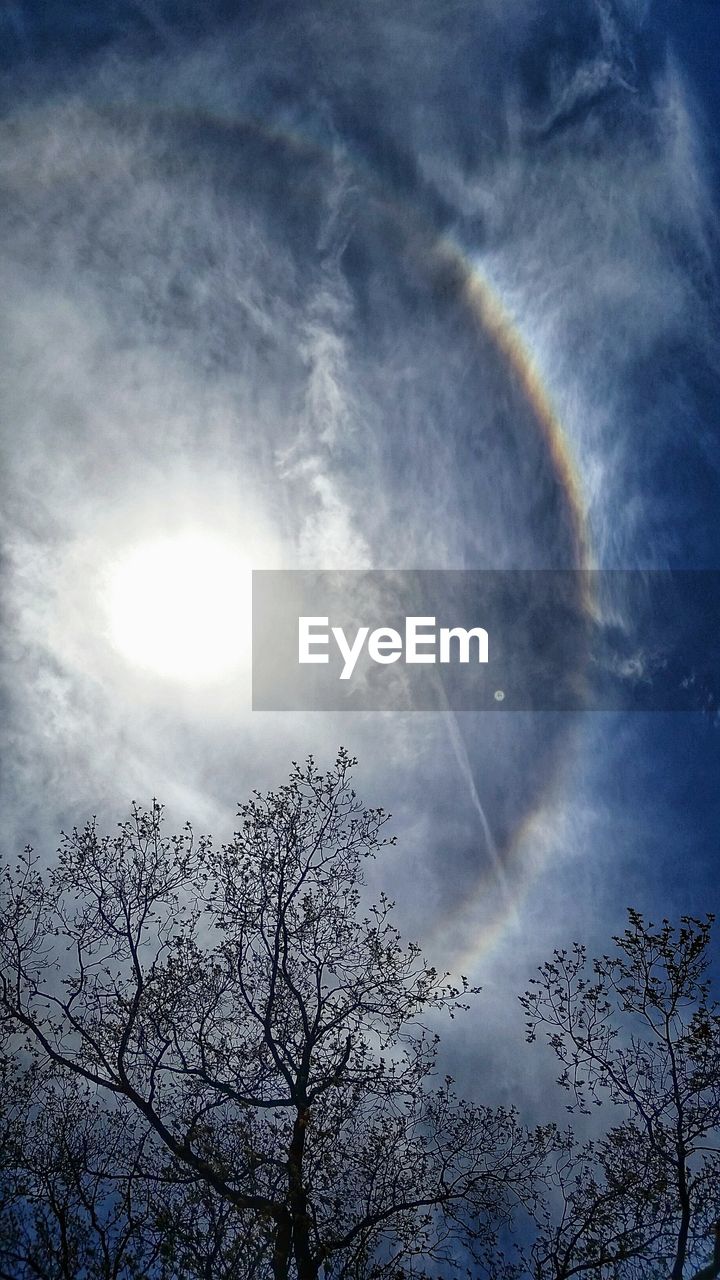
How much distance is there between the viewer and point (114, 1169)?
625 inches

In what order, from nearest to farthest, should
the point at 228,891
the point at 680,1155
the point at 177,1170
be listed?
the point at 680,1155 → the point at 177,1170 → the point at 228,891

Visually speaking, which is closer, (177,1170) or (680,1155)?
(680,1155)

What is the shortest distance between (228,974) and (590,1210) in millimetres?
9962

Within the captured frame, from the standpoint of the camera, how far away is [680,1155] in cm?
1386

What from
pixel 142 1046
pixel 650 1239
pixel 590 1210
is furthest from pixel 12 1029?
pixel 650 1239

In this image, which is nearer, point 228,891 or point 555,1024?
point 555,1024

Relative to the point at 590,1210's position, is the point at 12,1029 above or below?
above

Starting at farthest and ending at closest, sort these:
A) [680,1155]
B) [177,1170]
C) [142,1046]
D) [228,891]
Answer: [228,891], [142,1046], [177,1170], [680,1155]

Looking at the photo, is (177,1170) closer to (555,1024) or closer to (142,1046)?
(142,1046)

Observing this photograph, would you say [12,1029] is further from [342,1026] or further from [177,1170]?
[342,1026]

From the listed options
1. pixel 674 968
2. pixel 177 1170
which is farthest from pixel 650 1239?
pixel 177 1170

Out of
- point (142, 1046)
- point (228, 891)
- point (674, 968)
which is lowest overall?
point (142, 1046)

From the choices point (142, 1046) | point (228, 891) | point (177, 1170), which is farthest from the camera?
point (228, 891)

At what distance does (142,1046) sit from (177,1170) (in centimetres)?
269
